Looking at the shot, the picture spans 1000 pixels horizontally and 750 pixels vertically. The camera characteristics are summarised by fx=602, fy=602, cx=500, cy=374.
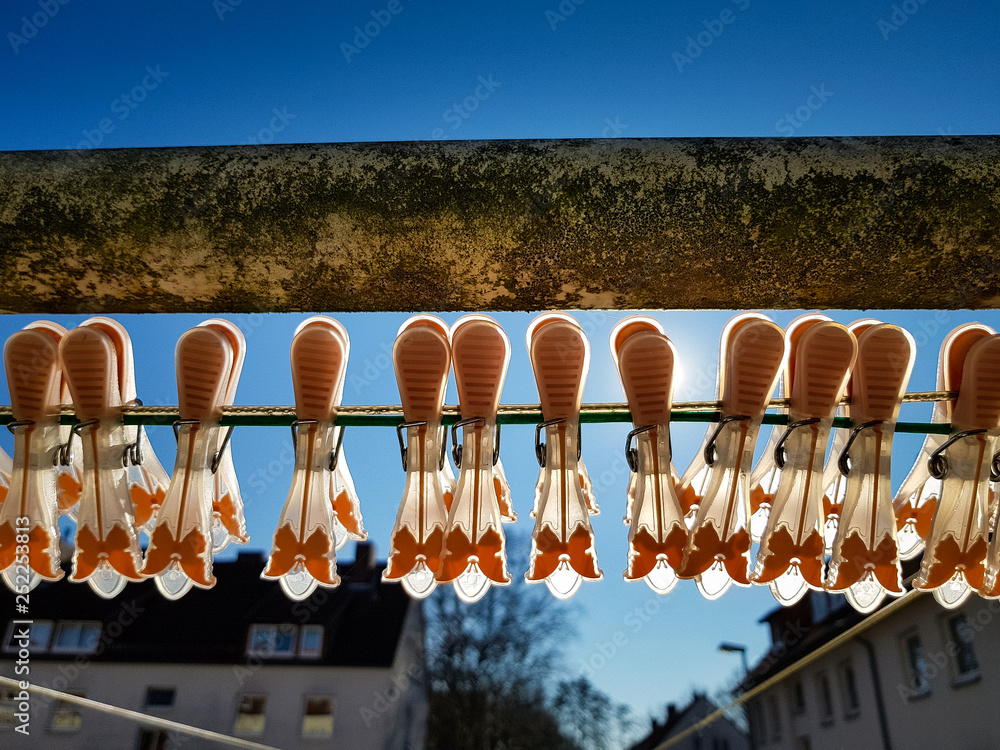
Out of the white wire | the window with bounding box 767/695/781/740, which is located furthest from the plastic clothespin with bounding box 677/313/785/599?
the white wire

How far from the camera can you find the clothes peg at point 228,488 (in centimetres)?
95

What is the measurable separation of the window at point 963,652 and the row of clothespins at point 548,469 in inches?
55.8

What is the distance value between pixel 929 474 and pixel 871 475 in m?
0.16

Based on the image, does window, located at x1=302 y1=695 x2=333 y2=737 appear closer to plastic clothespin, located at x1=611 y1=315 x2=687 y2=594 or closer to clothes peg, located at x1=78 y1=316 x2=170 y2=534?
clothes peg, located at x1=78 y1=316 x2=170 y2=534

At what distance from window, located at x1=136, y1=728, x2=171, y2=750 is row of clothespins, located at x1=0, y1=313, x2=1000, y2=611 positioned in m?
1.36

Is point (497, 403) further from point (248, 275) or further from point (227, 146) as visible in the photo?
point (227, 146)

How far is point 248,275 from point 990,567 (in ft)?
3.99

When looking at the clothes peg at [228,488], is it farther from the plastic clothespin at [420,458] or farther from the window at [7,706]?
the window at [7,706]

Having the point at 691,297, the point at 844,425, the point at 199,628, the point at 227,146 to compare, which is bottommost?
the point at 199,628

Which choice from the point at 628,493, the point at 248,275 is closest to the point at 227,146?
the point at 248,275

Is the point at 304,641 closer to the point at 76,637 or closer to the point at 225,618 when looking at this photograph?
the point at 225,618

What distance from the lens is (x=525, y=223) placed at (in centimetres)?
89

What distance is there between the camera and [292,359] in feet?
2.93

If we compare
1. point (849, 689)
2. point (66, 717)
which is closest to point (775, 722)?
point (849, 689)
